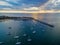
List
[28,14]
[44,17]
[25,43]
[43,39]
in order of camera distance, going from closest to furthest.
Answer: [25,43]
[43,39]
[28,14]
[44,17]

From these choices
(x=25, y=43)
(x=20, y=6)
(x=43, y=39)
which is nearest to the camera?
(x=25, y=43)

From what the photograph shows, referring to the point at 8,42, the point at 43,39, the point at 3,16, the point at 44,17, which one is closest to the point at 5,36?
the point at 8,42

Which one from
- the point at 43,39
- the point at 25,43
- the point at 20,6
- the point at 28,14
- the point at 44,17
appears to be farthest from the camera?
the point at 44,17

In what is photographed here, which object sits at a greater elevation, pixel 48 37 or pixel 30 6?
pixel 30 6

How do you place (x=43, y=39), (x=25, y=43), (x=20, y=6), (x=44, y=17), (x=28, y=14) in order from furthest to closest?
(x=44, y=17)
(x=28, y=14)
(x=20, y=6)
(x=43, y=39)
(x=25, y=43)

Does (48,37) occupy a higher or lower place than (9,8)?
lower

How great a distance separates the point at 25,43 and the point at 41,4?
10.5 ft

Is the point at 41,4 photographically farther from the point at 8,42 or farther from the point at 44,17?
the point at 8,42

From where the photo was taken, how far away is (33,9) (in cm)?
645

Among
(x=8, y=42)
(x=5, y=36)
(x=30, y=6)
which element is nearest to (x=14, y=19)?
(x=30, y=6)

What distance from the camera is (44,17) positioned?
745 centimetres

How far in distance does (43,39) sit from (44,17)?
3657mm

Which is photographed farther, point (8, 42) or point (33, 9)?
point (33, 9)

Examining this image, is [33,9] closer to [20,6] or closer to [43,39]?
[20,6]
